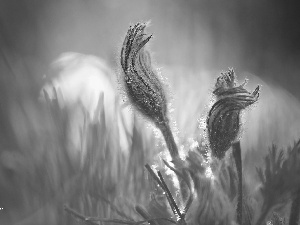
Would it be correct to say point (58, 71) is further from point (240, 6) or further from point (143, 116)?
point (240, 6)

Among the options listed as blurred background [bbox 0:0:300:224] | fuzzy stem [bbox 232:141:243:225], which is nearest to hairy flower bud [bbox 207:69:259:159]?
fuzzy stem [bbox 232:141:243:225]

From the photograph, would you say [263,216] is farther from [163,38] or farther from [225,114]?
[163,38]

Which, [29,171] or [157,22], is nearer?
[29,171]

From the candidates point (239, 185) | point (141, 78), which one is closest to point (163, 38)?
point (141, 78)

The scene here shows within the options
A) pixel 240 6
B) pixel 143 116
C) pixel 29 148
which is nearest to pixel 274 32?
pixel 240 6

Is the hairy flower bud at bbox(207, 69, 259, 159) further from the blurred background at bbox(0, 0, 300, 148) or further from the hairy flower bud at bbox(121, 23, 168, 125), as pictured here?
the blurred background at bbox(0, 0, 300, 148)
